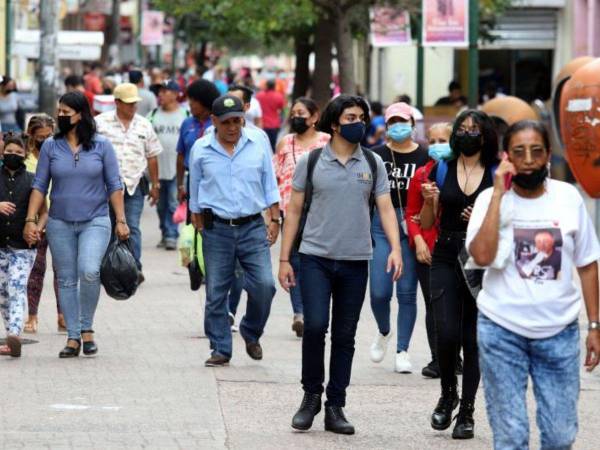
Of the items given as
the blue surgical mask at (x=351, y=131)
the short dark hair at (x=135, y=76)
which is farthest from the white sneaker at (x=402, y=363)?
the short dark hair at (x=135, y=76)

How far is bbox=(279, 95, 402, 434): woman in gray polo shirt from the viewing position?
8352mm

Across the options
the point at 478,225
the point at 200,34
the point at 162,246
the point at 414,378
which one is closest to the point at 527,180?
the point at 478,225

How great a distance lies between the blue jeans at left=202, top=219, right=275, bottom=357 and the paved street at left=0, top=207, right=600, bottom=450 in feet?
0.85

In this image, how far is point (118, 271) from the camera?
10680 mm

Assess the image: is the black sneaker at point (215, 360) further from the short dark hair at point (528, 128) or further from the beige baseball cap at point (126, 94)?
the short dark hair at point (528, 128)

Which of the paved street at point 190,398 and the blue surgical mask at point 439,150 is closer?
the paved street at point 190,398

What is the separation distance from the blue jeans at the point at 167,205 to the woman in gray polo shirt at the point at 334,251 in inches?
378

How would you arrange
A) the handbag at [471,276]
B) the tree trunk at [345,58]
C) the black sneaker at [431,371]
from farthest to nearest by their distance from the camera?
the tree trunk at [345,58], the black sneaker at [431,371], the handbag at [471,276]

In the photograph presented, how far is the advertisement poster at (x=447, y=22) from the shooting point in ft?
67.8

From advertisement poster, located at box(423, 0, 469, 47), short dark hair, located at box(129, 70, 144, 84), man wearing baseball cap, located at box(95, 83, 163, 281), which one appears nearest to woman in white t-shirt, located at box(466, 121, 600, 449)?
man wearing baseball cap, located at box(95, 83, 163, 281)

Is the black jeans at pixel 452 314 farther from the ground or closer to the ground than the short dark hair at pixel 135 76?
closer to the ground

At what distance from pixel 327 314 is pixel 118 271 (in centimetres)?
266

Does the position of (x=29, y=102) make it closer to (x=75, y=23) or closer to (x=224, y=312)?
(x=224, y=312)

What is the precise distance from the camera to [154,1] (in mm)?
28781
